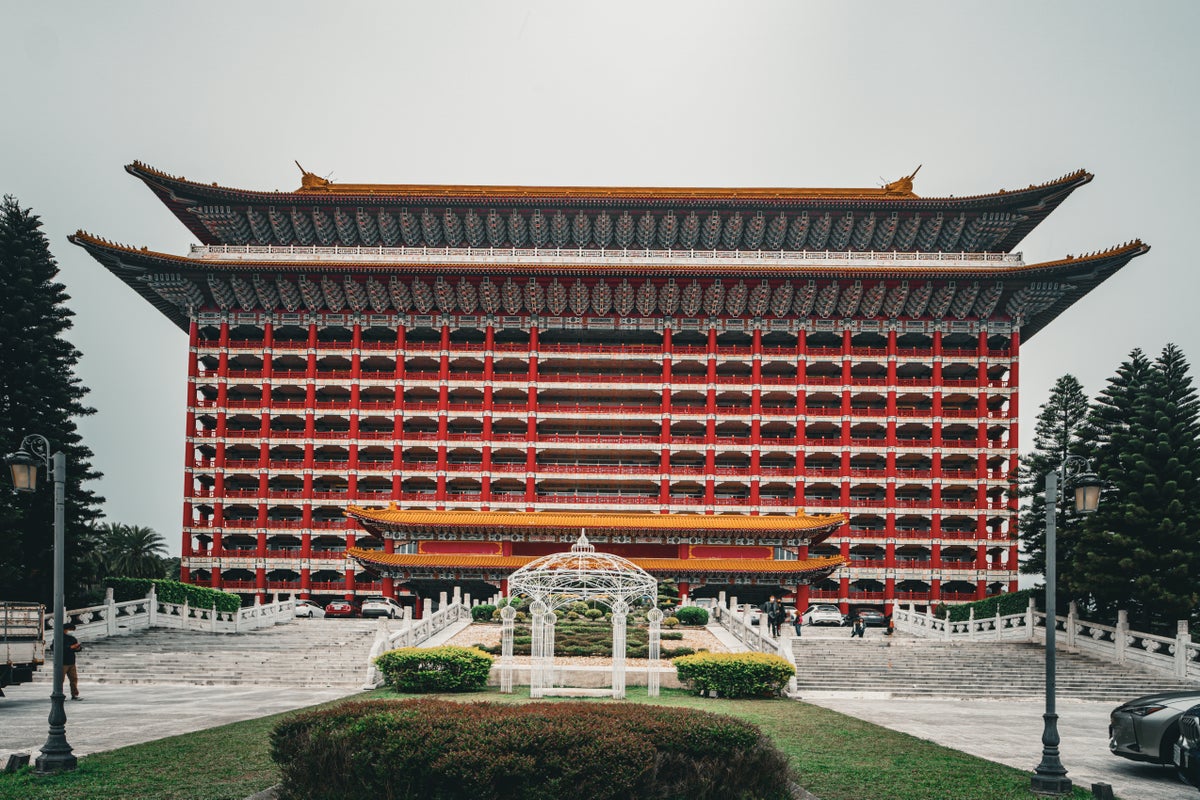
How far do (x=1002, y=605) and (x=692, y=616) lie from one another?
15918 mm

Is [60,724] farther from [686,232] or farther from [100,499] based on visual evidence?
[686,232]

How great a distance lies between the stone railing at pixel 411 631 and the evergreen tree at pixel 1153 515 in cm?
2274

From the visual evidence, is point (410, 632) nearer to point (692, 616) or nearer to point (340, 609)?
point (692, 616)

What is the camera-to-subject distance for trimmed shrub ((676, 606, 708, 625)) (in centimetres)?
3897

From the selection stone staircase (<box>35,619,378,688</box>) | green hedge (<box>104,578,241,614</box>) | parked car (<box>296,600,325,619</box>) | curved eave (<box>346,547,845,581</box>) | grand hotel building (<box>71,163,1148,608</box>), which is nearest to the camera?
stone staircase (<box>35,619,378,688</box>)

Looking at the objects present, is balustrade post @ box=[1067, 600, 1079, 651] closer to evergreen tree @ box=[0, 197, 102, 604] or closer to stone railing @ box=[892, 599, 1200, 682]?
stone railing @ box=[892, 599, 1200, 682]

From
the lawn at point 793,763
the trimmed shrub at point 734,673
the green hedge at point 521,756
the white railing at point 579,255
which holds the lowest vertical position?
the trimmed shrub at point 734,673

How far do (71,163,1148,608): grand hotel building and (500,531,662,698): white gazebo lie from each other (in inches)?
1355

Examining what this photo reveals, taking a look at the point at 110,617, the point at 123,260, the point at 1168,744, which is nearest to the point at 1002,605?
the point at 1168,744

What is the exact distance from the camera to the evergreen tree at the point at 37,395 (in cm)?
3928

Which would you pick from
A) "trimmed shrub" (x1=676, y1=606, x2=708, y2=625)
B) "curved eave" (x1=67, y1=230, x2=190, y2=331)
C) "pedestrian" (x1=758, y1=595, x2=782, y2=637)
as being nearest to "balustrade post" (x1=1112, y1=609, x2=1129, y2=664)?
"pedestrian" (x1=758, y1=595, x2=782, y2=637)

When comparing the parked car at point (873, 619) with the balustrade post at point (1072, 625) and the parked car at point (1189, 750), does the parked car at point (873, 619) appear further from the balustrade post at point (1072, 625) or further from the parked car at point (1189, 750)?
the parked car at point (1189, 750)

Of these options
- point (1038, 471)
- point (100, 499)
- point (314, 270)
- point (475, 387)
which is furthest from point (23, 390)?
point (1038, 471)

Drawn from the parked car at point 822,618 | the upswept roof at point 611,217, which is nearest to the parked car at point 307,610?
the upswept roof at point 611,217
